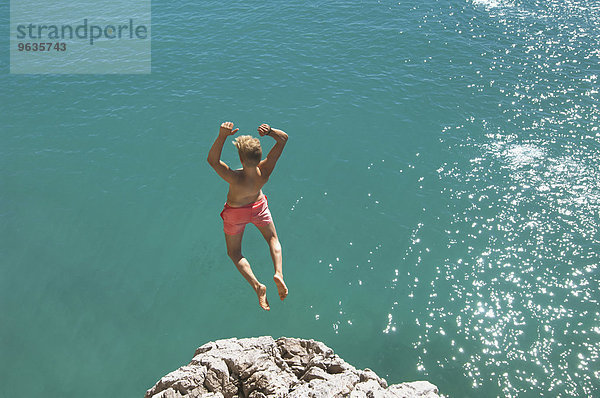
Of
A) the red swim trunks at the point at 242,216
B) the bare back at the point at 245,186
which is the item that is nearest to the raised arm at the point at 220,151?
the bare back at the point at 245,186

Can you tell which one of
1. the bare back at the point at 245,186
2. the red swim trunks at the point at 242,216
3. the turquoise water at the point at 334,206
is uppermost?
the bare back at the point at 245,186

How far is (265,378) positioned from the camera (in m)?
9.57

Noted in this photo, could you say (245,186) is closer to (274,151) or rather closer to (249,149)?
(274,151)

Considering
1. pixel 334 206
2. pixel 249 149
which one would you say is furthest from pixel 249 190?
pixel 334 206

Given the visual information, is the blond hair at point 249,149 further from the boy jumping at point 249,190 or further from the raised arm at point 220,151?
the raised arm at point 220,151

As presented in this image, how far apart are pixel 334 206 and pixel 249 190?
10.7 meters

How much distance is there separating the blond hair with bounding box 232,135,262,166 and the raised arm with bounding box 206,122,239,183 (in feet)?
0.83

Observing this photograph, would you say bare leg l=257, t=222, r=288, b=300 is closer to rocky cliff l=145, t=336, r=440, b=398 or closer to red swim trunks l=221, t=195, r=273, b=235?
red swim trunks l=221, t=195, r=273, b=235

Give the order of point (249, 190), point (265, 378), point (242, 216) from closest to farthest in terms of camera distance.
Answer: point (249, 190)
point (265, 378)
point (242, 216)

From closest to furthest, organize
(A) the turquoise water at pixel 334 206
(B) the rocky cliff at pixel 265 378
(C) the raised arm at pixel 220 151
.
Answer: (C) the raised arm at pixel 220 151, (B) the rocky cliff at pixel 265 378, (A) the turquoise water at pixel 334 206

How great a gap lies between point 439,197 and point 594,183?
6.81 metres

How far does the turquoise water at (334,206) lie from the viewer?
1546cm

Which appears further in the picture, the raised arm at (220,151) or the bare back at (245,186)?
A: the bare back at (245,186)

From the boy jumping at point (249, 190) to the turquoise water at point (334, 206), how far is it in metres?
7.02
